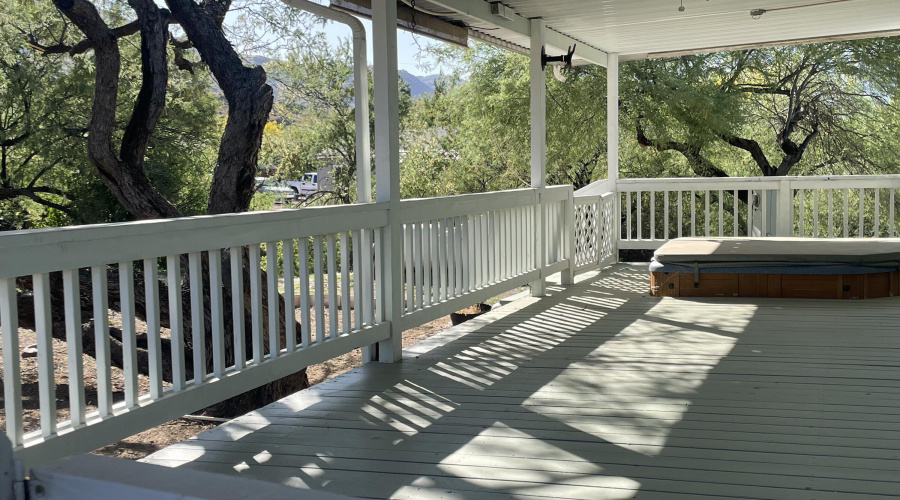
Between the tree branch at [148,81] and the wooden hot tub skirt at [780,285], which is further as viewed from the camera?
the tree branch at [148,81]

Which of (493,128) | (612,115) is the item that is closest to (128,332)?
(612,115)

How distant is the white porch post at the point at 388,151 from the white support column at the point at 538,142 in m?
2.66

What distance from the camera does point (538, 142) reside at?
24.7ft

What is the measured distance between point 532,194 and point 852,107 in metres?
12.3

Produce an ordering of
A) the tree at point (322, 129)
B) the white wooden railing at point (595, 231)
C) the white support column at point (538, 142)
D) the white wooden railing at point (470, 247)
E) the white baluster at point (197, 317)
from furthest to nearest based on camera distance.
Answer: the tree at point (322, 129) < the white wooden railing at point (595, 231) < the white support column at point (538, 142) < the white wooden railing at point (470, 247) < the white baluster at point (197, 317)

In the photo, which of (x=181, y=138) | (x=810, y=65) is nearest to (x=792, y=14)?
(x=181, y=138)

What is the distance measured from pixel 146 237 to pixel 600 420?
2010 mm

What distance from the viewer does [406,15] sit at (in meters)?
6.43

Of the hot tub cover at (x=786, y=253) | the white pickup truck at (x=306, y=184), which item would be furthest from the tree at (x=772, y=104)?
the hot tub cover at (x=786, y=253)

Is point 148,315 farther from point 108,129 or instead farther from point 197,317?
point 108,129

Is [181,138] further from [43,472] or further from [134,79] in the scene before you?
[43,472]

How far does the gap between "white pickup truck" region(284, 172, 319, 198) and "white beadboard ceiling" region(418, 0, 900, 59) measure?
1038 centimetres

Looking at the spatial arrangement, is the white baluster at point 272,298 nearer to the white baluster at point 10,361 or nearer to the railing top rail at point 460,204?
the railing top rail at point 460,204

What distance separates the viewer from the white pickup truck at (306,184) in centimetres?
1894
